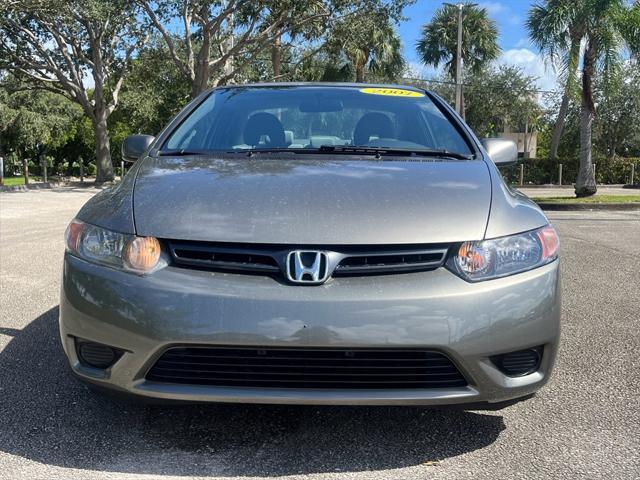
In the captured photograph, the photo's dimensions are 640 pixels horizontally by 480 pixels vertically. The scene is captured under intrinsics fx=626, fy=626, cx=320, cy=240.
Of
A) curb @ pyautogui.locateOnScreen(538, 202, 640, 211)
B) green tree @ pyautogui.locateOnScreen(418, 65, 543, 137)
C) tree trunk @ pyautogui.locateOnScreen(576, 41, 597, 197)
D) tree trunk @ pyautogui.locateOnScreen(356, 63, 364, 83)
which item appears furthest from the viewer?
green tree @ pyautogui.locateOnScreen(418, 65, 543, 137)

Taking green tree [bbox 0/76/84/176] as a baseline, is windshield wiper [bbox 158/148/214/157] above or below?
below

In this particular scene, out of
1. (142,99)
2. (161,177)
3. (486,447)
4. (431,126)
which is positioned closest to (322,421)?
(486,447)

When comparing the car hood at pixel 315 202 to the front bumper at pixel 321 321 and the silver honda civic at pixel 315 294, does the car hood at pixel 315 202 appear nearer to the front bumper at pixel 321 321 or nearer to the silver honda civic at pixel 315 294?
the silver honda civic at pixel 315 294

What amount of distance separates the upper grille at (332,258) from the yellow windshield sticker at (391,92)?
1.89 m

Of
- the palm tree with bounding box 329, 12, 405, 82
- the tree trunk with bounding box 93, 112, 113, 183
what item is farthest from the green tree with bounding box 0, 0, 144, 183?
the palm tree with bounding box 329, 12, 405, 82

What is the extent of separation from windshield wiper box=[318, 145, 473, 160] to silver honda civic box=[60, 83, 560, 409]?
0.54m

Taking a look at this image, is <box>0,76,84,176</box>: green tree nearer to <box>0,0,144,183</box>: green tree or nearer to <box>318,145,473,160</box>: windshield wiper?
<box>0,0,144,183</box>: green tree

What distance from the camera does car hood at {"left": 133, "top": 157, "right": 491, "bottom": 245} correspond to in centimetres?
230

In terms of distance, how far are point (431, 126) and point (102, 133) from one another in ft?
78.1

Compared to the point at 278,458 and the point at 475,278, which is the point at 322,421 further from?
the point at 475,278

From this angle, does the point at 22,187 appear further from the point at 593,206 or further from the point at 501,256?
the point at 501,256

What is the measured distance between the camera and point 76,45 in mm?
23094

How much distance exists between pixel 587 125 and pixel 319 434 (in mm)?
16245

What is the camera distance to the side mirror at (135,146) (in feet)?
11.6
